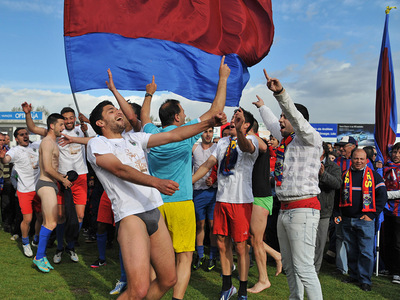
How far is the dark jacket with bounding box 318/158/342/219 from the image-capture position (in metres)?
5.62

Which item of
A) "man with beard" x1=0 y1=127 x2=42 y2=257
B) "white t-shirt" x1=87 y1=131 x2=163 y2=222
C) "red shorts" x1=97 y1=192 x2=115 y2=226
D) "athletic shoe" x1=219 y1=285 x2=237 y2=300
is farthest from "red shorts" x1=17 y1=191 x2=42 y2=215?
"white t-shirt" x1=87 y1=131 x2=163 y2=222

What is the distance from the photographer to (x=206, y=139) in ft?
23.0

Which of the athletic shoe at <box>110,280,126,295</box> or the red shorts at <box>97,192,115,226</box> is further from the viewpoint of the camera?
the red shorts at <box>97,192,115,226</box>

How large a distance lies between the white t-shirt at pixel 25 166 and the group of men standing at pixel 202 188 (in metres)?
0.91

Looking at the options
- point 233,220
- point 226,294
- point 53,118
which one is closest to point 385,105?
point 233,220

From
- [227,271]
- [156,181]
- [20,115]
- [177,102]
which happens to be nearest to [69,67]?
[177,102]

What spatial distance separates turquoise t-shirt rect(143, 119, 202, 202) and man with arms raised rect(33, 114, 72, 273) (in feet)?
8.09

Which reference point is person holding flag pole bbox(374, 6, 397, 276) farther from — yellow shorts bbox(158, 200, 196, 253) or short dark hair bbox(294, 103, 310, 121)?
yellow shorts bbox(158, 200, 196, 253)

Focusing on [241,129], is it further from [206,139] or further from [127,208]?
[206,139]

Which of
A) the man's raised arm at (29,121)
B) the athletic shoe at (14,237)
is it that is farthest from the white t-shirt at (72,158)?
the athletic shoe at (14,237)

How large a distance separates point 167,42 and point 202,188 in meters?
2.62

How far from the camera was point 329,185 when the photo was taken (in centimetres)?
566

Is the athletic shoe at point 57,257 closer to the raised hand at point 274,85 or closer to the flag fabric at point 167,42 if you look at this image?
the flag fabric at point 167,42

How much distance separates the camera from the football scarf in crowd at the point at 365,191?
573 centimetres
